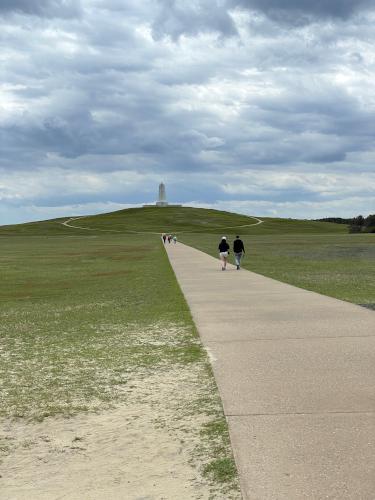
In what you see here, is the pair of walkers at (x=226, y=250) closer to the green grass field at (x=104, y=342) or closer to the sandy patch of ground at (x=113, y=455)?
the green grass field at (x=104, y=342)

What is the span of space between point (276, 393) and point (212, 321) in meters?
5.76

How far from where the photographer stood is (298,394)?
7020 millimetres

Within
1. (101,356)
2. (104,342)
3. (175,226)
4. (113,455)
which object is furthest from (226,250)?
(175,226)

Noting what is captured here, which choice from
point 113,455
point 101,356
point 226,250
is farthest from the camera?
point 226,250

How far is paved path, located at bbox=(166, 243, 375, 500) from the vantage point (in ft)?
15.5

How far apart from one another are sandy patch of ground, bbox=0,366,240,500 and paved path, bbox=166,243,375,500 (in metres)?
0.51

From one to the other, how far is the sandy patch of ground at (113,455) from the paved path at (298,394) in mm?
506

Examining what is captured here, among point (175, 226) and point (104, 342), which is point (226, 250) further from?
point (175, 226)

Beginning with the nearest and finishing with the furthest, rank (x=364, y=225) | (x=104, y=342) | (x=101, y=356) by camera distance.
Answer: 1. (x=101, y=356)
2. (x=104, y=342)
3. (x=364, y=225)

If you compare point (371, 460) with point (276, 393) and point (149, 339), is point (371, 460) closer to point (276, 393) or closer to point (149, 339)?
point (276, 393)

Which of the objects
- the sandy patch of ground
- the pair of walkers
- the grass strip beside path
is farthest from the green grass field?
Result: the pair of walkers

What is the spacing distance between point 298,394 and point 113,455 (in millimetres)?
2658

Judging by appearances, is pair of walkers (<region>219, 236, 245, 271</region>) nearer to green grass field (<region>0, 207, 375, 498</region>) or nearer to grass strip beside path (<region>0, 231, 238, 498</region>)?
green grass field (<region>0, 207, 375, 498</region>)

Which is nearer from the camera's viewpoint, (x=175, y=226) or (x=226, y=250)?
(x=226, y=250)
